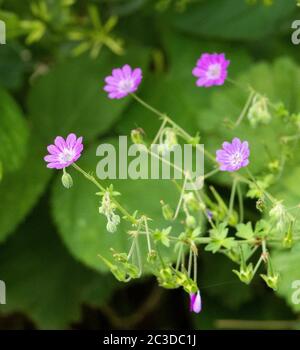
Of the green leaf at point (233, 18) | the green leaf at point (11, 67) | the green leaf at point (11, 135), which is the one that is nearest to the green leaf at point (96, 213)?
the green leaf at point (11, 135)

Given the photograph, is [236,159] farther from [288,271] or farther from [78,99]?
[78,99]

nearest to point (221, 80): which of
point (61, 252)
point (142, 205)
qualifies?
point (142, 205)

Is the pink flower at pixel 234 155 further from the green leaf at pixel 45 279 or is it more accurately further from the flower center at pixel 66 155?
the green leaf at pixel 45 279

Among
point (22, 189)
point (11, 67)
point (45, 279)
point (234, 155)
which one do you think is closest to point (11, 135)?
point (22, 189)

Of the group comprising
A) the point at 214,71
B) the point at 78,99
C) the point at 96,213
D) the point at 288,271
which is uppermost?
the point at 78,99

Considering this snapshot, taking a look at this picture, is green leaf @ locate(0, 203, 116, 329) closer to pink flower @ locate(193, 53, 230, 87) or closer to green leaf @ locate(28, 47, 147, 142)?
green leaf @ locate(28, 47, 147, 142)
